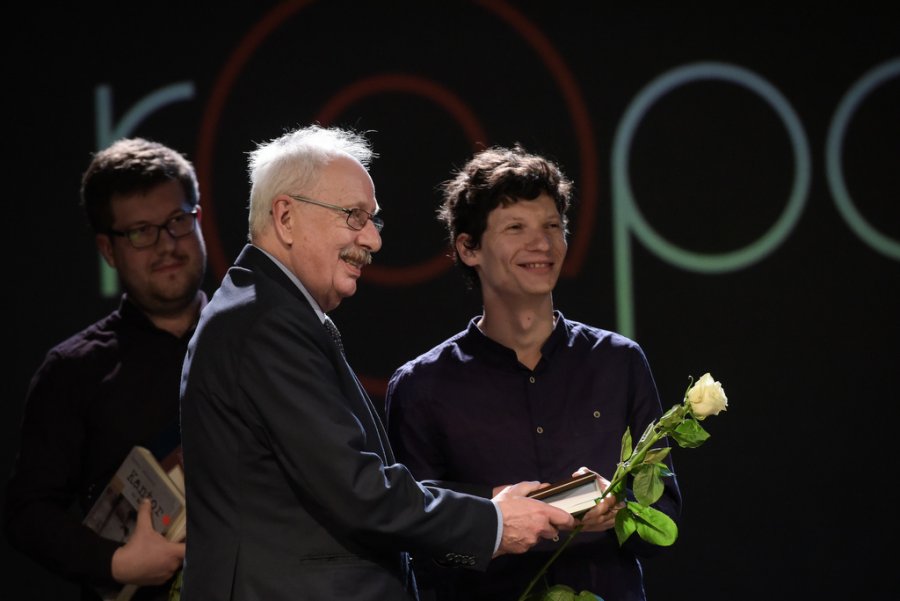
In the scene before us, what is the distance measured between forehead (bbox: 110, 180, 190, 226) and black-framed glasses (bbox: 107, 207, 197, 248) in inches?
0.6

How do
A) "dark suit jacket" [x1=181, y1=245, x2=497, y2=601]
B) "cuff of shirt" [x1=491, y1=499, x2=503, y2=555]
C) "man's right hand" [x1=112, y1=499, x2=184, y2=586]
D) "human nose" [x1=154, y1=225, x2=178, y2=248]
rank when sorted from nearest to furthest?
"dark suit jacket" [x1=181, y1=245, x2=497, y2=601]
"cuff of shirt" [x1=491, y1=499, x2=503, y2=555]
"man's right hand" [x1=112, y1=499, x2=184, y2=586]
"human nose" [x1=154, y1=225, x2=178, y2=248]

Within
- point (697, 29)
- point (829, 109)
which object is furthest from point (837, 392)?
point (697, 29)

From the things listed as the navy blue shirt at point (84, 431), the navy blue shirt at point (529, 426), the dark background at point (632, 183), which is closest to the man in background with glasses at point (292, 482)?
the navy blue shirt at point (529, 426)

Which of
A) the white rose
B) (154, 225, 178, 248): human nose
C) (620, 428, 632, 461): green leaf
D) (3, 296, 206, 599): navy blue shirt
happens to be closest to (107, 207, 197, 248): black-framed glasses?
(154, 225, 178, 248): human nose

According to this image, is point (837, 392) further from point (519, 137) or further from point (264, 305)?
point (264, 305)

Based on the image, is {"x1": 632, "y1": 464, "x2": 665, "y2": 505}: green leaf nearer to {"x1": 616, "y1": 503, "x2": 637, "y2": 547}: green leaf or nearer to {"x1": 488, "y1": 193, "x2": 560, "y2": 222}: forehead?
{"x1": 616, "y1": 503, "x2": 637, "y2": 547}: green leaf

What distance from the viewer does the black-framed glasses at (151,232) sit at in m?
2.79

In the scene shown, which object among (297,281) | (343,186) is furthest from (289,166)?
(297,281)

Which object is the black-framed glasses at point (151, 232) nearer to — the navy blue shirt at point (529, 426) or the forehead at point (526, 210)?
the navy blue shirt at point (529, 426)

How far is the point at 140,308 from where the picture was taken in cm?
279

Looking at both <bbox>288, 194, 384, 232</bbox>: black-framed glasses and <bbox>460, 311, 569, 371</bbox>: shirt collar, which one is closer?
<bbox>288, 194, 384, 232</bbox>: black-framed glasses

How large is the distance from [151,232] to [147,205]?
7 centimetres

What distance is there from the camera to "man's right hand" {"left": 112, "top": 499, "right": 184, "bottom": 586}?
2.39m

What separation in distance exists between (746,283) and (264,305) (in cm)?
253
